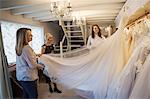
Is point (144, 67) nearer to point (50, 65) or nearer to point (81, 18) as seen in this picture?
point (81, 18)

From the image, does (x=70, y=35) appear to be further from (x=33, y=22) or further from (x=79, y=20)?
(x=33, y=22)

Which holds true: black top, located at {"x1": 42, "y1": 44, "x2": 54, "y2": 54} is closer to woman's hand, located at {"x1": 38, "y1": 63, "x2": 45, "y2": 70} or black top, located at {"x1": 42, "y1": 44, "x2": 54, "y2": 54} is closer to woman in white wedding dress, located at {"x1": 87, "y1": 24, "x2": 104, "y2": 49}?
woman's hand, located at {"x1": 38, "y1": 63, "x2": 45, "y2": 70}

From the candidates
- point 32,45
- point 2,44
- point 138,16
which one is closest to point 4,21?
point 2,44

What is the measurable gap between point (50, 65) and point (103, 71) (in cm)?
46

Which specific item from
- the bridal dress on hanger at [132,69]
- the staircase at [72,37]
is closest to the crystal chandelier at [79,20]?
the staircase at [72,37]

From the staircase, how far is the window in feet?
0.52

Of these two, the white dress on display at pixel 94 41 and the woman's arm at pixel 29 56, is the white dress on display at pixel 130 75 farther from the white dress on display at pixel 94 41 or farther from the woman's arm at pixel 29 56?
the woman's arm at pixel 29 56

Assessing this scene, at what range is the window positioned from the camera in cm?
146

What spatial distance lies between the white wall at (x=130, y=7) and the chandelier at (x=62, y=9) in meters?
0.40

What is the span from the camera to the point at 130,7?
1.29 meters

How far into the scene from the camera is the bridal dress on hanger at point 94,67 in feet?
4.07

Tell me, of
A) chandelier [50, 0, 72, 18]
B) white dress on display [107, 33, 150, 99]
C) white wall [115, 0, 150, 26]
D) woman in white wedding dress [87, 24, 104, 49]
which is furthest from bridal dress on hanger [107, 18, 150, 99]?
chandelier [50, 0, 72, 18]

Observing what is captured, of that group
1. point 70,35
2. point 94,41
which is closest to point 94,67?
point 94,41

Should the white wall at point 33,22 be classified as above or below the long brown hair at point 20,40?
above
